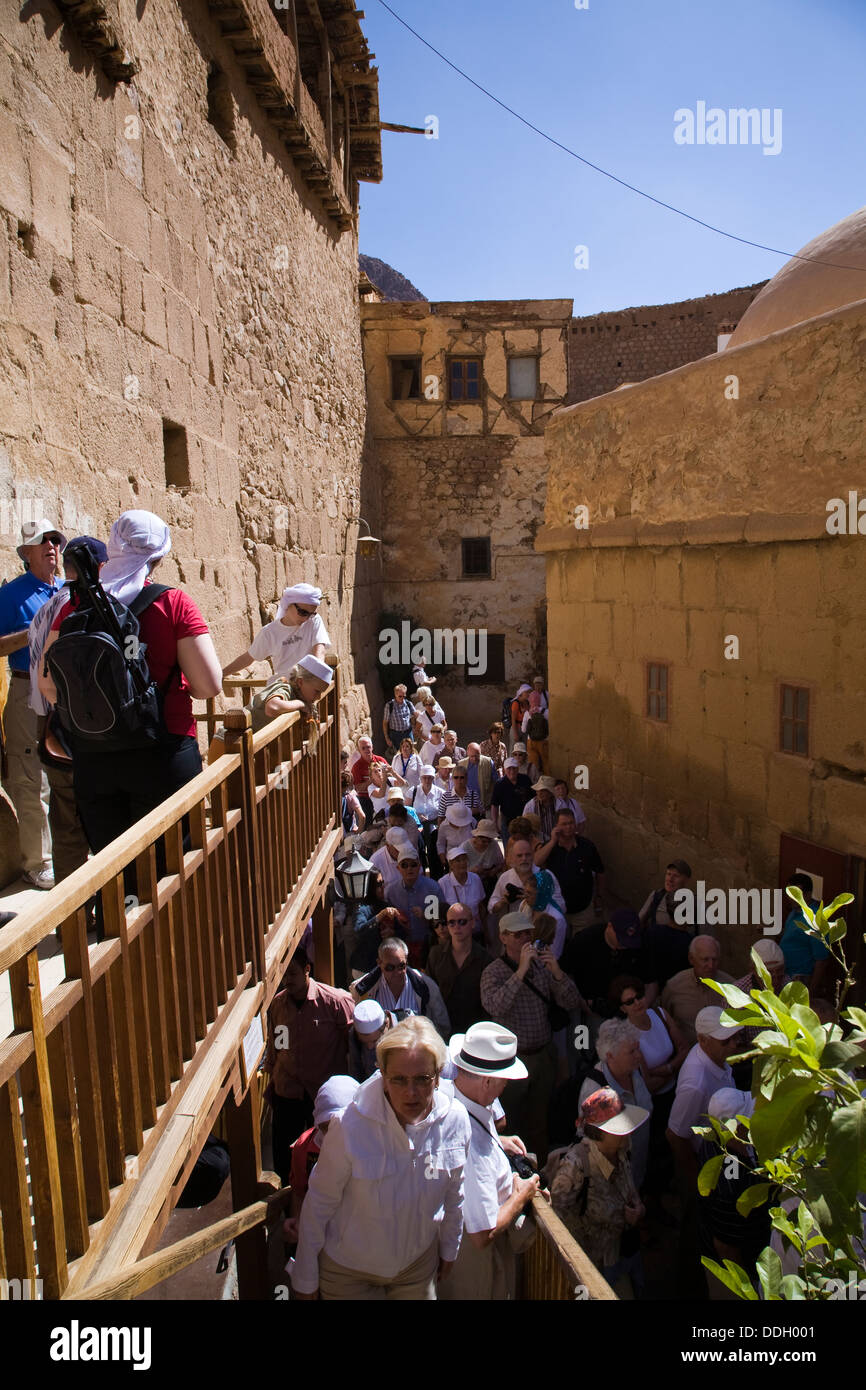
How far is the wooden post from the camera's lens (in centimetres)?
357

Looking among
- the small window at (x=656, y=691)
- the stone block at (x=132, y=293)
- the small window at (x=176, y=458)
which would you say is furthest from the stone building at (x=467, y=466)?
the stone block at (x=132, y=293)

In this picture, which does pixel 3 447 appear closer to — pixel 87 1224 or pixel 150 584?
pixel 150 584

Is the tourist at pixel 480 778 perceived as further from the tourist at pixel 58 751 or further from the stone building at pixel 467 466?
the stone building at pixel 467 466

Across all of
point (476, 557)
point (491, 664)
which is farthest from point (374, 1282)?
point (476, 557)

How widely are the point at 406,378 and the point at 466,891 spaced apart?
14048 millimetres

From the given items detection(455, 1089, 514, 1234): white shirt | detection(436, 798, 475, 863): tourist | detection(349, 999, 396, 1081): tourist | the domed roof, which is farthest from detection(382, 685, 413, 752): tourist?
detection(455, 1089, 514, 1234): white shirt

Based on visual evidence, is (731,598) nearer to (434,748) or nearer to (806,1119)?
(434,748)

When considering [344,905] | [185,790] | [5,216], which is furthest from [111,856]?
[344,905]

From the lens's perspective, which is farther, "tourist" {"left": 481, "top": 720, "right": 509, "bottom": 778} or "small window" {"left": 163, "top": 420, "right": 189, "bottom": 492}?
"tourist" {"left": 481, "top": 720, "right": 509, "bottom": 778}

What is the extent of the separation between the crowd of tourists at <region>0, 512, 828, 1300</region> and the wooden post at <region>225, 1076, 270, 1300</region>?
223 millimetres

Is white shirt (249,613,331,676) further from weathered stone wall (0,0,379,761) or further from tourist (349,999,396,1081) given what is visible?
tourist (349,999,396,1081)

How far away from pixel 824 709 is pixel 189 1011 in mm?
4234

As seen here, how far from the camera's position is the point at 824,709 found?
538cm

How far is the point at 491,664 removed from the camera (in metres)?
18.8
